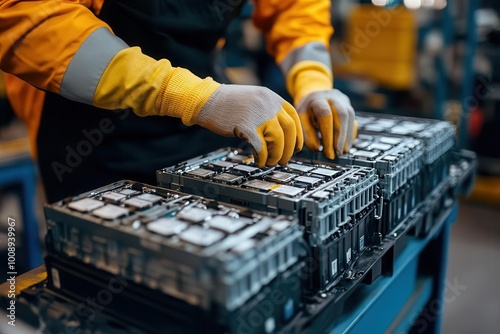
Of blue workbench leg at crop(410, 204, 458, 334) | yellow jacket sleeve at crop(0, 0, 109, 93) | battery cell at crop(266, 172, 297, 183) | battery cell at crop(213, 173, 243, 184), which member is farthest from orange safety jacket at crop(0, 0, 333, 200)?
blue workbench leg at crop(410, 204, 458, 334)

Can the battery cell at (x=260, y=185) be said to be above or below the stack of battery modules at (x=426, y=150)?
above

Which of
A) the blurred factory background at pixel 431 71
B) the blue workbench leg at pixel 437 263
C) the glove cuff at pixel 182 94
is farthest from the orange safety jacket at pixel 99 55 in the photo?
the blurred factory background at pixel 431 71

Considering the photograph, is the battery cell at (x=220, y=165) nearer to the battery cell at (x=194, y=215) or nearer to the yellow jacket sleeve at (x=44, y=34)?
the battery cell at (x=194, y=215)

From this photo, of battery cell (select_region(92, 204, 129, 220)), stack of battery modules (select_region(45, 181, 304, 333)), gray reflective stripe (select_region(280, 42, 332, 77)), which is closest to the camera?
stack of battery modules (select_region(45, 181, 304, 333))

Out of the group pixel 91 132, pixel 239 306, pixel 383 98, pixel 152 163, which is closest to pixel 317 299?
pixel 239 306

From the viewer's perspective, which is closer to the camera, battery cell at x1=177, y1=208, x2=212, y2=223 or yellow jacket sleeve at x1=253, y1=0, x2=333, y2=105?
battery cell at x1=177, y1=208, x2=212, y2=223

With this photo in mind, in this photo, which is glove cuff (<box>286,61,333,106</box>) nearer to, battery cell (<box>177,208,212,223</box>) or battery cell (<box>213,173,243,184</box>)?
battery cell (<box>213,173,243,184</box>)

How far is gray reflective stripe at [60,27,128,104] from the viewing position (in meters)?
1.14

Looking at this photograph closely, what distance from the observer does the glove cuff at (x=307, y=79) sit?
166 centimetres

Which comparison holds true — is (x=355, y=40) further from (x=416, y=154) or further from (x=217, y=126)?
(x=217, y=126)

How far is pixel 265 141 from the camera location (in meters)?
1.19

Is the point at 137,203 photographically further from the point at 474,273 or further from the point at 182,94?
the point at 474,273

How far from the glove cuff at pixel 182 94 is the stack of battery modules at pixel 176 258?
9.5 inches

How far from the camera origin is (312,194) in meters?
1.04
